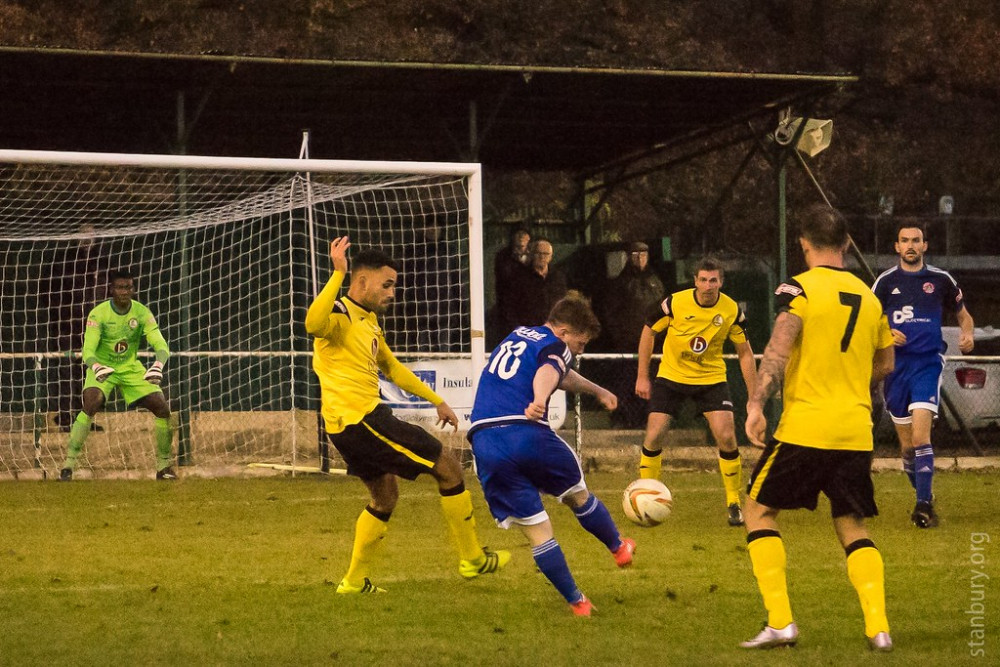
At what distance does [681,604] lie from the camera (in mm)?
7547

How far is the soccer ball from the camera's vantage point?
8164mm

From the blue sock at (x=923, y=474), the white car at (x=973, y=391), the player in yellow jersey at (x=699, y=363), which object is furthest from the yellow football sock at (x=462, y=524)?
the white car at (x=973, y=391)

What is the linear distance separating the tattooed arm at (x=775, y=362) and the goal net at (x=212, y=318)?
756 centimetres

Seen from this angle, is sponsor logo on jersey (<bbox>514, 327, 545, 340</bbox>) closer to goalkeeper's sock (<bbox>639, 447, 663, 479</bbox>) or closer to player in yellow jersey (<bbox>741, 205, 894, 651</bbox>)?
player in yellow jersey (<bbox>741, 205, 894, 651</bbox>)

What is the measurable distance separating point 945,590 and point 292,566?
3793 mm

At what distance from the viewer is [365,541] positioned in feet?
26.1

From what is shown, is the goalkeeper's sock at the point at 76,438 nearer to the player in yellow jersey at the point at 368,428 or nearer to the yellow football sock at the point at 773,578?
the player in yellow jersey at the point at 368,428

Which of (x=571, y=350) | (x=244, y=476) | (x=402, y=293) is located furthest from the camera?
(x=402, y=293)

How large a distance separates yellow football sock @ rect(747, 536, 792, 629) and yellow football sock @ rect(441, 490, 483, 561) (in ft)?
7.16

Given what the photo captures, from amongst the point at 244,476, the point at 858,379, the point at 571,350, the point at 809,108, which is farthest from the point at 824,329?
the point at 809,108

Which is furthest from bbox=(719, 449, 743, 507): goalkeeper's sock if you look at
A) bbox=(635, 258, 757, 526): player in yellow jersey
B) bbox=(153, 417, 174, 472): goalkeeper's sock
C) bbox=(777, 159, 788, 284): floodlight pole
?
bbox=(777, 159, 788, 284): floodlight pole

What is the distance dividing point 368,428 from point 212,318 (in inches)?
462

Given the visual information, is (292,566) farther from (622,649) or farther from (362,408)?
(622,649)

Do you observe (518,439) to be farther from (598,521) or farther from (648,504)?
(648,504)
